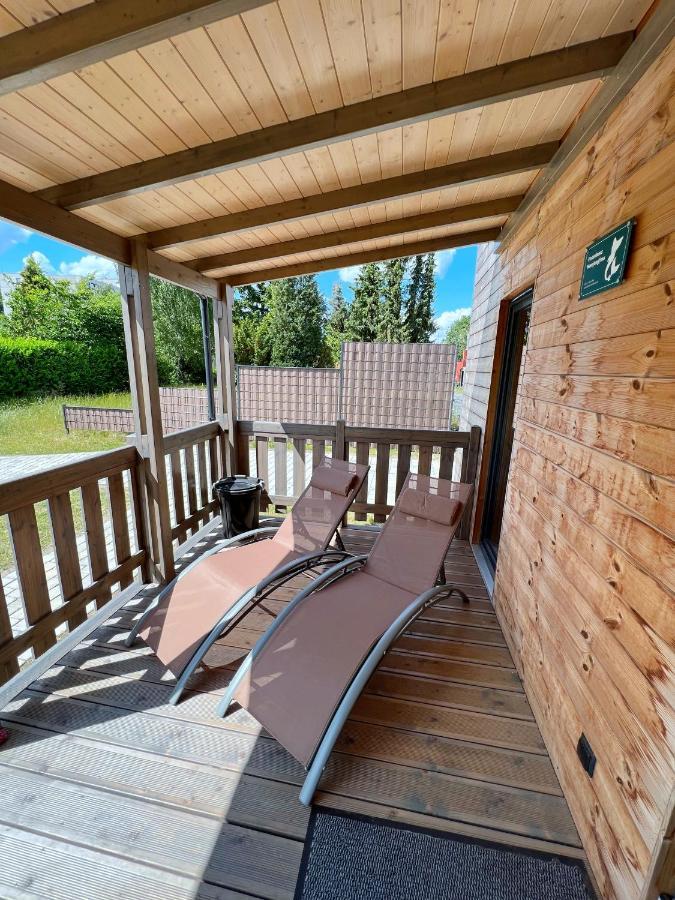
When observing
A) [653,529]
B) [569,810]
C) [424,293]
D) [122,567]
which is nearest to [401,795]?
[569,810]

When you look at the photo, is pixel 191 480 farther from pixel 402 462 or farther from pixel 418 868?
pixel 418 868

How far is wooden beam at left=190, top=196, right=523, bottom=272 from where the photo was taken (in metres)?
2.89

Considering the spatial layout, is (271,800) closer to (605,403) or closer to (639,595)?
(639,595)

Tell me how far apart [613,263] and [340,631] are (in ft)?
6.71

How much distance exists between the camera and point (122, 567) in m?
2.80

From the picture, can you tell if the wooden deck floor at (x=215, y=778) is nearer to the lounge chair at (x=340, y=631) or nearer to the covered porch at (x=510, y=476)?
the covered porch at (x=510, y=476)

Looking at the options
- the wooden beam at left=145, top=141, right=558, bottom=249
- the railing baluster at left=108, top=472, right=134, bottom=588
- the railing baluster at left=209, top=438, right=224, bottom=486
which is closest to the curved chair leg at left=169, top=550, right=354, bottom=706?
the railing baluster at left=108, top=472, right=134, bottom=588

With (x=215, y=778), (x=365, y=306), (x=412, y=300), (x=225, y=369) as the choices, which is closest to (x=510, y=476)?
(x=215, y=778)

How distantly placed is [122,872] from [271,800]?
1.73 ft

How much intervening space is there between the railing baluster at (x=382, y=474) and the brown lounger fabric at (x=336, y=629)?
1.01 m

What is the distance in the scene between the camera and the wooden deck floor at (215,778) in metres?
1.34

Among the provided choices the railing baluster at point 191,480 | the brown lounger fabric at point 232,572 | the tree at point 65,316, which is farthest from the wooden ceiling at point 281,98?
the tree at point 65,316

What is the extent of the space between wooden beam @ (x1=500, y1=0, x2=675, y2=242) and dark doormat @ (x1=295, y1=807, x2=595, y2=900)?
280 cm

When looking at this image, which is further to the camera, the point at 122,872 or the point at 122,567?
the point at 122,567
